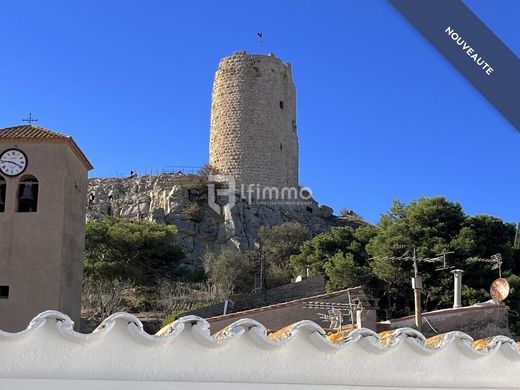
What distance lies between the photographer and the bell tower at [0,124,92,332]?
14719 mm

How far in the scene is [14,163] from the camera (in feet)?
51.4

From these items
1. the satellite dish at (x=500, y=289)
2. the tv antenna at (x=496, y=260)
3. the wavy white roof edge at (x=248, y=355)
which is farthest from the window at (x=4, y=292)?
the tv antenna at (x=496, y=260)

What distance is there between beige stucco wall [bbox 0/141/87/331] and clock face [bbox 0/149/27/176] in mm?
96

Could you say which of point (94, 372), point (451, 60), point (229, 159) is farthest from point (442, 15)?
point (229, 159)

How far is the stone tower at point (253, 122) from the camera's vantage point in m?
41.5

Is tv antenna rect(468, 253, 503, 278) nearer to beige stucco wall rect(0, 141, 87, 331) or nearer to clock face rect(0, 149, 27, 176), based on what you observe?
beige stucco wall rect(0, 141, 87, 331)

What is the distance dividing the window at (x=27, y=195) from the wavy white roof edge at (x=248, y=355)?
1102cm

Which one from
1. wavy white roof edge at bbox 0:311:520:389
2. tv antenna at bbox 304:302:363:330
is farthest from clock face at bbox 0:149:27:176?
wavy white roof edge at bbox 0:311:520:389

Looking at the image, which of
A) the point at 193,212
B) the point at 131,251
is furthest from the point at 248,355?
the point at 193,212

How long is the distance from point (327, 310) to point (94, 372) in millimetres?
13454

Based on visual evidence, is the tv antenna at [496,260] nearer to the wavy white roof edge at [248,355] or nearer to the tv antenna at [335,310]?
the tv antenna at [335,310]

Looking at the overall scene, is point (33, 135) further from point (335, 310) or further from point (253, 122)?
point (253, 122)

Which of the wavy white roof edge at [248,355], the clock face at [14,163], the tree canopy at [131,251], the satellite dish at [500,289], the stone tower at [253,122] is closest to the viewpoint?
the wavy white roof edge at [248,355]

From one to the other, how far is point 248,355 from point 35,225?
10.9m
